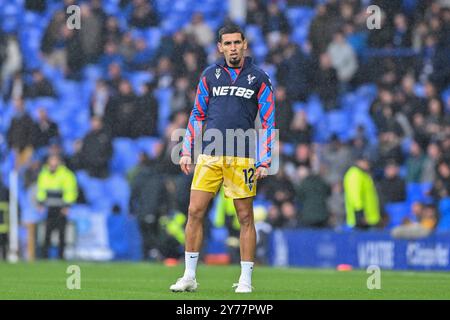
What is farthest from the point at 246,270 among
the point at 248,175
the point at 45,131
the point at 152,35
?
the point at 152,35

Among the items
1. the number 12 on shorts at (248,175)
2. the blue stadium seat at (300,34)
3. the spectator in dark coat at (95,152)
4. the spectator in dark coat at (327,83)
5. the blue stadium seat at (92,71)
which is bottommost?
the number 12 on shorts at (248,175)

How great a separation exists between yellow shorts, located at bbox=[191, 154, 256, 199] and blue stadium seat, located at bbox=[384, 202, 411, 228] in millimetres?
10850

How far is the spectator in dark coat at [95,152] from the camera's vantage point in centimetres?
2480

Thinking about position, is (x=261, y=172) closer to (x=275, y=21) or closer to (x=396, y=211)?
(x=396, y=211)

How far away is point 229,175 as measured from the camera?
11.6 metres

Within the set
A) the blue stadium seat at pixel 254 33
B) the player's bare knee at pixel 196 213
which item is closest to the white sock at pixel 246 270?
the player's bare knee at pixel 196 213

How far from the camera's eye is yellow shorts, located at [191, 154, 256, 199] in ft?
38.0

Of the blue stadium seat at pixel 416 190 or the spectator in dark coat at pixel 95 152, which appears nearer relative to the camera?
the blue stadium seat at pixel 416 190

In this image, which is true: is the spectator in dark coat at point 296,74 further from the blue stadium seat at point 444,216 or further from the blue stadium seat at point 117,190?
the blue stadium seat at point 444,216

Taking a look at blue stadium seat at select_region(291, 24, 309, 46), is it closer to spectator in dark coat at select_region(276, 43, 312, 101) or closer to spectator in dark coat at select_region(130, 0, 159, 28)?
spectator in dark coat at select_region(276, 43, 312, 101)

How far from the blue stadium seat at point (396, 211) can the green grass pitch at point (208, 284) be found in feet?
14.8
